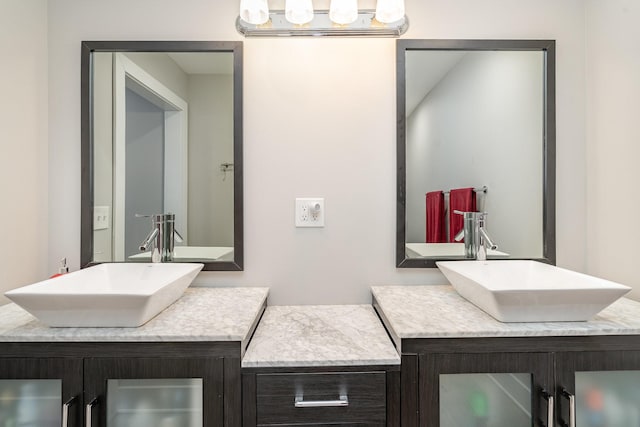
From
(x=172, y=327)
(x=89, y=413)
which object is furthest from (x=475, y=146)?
(x=89, y=413)

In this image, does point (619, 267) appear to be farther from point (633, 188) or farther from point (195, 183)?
point (195, 183)

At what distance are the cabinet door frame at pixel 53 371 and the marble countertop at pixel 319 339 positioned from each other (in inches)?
18.7

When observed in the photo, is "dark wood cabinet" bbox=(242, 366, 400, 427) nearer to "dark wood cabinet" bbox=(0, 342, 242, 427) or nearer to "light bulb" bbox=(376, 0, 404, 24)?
"dark wood cabinet" bbox=(0, 342, 242, 427)

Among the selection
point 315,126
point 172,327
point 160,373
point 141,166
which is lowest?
point 160,373

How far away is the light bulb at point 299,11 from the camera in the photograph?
1.31 meters

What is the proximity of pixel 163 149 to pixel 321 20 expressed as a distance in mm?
867

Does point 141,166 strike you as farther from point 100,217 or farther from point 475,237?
point 475,237

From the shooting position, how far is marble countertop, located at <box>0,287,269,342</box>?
926 mm

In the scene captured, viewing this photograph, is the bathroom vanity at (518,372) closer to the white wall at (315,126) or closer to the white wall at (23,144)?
the white wall at (315,126)

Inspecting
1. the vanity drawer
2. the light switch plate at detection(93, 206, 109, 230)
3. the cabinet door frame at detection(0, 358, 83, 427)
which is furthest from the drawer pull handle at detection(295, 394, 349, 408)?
the light switch plate at detection(93, 206, 109, 230)

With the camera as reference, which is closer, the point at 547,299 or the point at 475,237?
the point at 547,299

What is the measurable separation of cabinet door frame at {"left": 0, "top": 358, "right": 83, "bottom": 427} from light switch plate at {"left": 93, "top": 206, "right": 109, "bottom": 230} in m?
0.63

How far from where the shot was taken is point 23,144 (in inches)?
52.9

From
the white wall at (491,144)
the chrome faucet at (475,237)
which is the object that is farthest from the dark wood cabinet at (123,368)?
the chrome faucet at (475,237)
